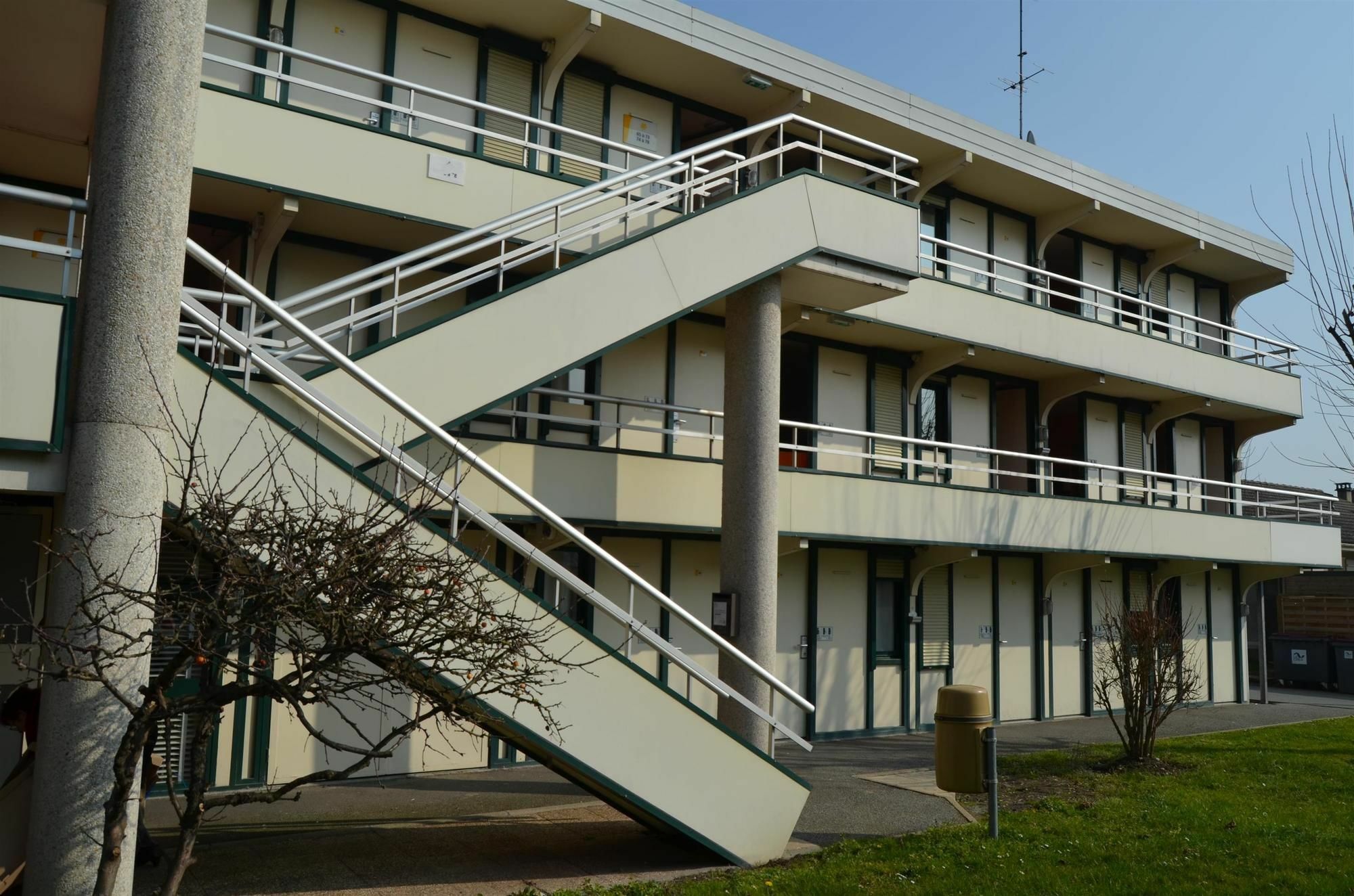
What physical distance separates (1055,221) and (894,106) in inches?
221

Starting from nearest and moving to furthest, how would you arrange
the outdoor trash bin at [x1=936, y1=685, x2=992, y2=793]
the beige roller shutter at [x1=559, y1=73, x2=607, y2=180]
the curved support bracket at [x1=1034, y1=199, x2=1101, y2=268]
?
the outdoor trash bin at [x1=936, y1=685, x2=992, y2=793], the beige roller shutter at [x1=559, y1=73, x2=607, y2=180], the curved support bracket at [x1=1034, y1=199, x2=1101, y2=268]

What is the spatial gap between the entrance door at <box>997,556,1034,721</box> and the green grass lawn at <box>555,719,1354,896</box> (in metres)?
5.93

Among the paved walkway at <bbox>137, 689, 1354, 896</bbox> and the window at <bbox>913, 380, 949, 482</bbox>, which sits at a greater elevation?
the window at <bbox>913, 380, 949, 482</bbox>

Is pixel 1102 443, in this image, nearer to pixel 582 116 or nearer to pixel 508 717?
pixel 582 116

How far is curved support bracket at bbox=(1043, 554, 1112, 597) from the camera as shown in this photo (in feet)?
65.6

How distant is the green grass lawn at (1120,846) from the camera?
28.1 ft

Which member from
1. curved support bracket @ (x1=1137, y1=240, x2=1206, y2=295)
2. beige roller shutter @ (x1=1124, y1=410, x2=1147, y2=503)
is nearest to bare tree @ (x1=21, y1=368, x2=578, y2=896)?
beige roller shutter @ (x1=1124, y1=410, x2=1147, y2=503)

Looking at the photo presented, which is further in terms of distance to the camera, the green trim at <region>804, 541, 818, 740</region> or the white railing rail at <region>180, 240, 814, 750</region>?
the green trim at <region>804, 541, 818, 740</region>

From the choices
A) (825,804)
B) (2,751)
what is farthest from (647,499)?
(2,751)

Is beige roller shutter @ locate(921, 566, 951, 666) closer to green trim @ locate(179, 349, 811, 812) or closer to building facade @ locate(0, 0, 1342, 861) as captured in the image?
building facade @ locate(0, 0, 1342, 861)

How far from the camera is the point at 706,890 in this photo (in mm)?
8219

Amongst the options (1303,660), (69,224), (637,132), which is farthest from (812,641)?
(1303,660)

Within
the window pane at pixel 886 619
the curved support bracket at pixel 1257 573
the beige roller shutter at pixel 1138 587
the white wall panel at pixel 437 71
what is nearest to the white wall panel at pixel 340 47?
the white wall panel at pixel 437 71

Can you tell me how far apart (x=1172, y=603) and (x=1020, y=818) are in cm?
1493
